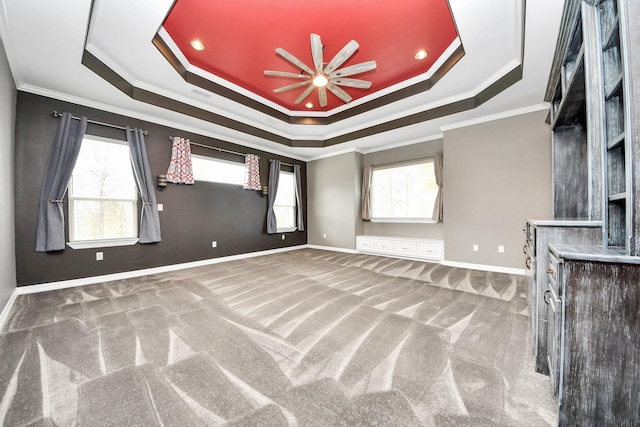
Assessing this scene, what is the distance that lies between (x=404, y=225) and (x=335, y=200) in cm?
187

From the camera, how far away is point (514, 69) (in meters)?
2.84

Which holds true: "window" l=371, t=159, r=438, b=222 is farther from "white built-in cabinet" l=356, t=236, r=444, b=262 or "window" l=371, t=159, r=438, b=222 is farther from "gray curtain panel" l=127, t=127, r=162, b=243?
"gray curtain panel" l=127, t=127, r=162, b=243

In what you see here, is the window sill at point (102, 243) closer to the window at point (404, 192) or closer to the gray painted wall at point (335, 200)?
the gray painted wall at point (335, 200)

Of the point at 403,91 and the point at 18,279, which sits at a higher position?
the point at 403,91

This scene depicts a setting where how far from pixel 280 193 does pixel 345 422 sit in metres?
5.42

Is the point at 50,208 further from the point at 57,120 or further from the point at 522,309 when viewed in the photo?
the point at 522,309

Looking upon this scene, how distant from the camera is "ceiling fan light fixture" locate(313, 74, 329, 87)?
2.83 m

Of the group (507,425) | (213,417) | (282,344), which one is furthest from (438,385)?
(213,417)

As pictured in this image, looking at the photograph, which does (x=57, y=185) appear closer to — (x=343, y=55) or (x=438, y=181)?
(x=343, y=55)

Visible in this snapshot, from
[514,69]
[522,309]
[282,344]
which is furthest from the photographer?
[514,69]

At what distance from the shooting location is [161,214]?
158 inches

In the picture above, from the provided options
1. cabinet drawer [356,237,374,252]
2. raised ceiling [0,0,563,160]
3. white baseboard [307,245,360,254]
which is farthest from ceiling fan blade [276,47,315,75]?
white baseboard [307,245,360,254]

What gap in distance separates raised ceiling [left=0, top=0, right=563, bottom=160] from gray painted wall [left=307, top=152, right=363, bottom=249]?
1.56m

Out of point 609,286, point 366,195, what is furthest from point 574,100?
point 366,195
